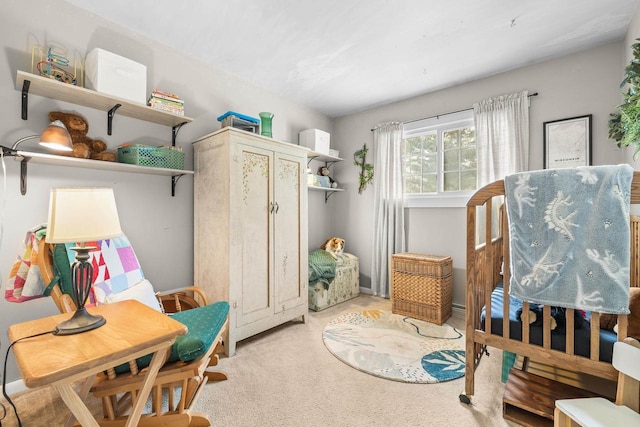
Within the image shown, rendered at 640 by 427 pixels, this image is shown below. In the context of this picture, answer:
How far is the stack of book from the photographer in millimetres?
2092

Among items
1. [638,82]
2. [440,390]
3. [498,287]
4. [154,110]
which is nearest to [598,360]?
[440,390]

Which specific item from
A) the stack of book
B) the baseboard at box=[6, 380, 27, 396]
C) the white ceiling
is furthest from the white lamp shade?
the white ceiling

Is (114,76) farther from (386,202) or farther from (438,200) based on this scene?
(438,200)

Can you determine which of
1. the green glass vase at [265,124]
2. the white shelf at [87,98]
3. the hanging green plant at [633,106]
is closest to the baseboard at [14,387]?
the white shelf at [87,98]

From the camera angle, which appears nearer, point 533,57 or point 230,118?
point 230,118

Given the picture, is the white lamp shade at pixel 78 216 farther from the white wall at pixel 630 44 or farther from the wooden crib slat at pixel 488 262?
the white wall at pixel 630 44

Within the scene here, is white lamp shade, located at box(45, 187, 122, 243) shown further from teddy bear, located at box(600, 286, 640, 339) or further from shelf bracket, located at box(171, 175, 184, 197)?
teddy bear, located at box(600, 286, 640, 339)

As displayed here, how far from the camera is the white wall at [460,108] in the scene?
237cm

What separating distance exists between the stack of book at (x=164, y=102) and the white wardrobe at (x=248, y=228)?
30 centimetres

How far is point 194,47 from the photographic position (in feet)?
7.81

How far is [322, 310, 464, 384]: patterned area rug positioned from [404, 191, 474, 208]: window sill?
4.23 ft

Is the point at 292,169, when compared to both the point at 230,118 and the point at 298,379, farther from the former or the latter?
the point at 298,379

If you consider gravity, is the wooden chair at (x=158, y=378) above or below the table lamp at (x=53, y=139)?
below

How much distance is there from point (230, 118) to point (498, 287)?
102 inches
